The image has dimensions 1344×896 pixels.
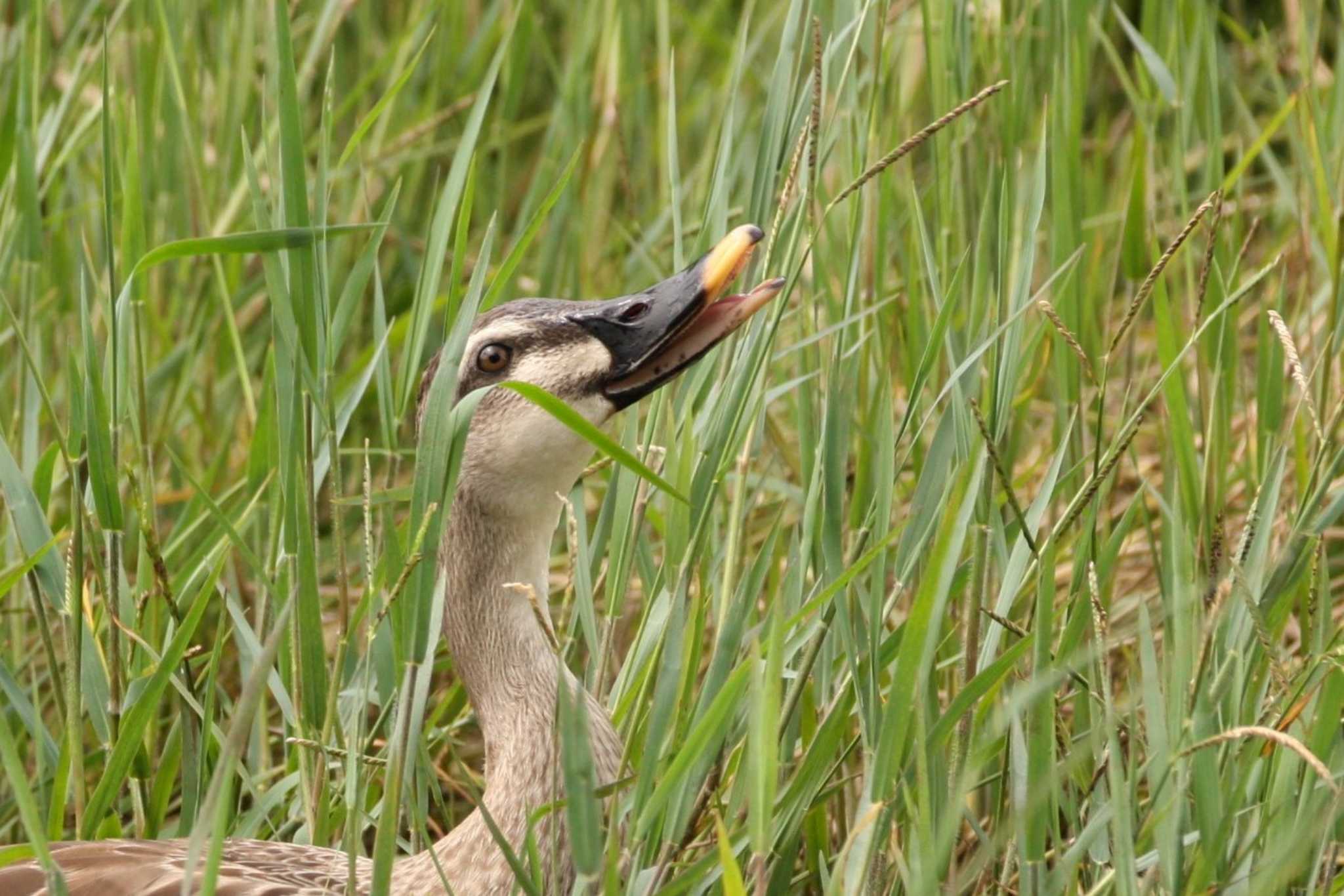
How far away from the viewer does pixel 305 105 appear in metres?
3.41

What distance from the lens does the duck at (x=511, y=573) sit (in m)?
1.89

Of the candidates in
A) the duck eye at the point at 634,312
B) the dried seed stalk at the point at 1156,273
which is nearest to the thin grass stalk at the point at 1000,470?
the dried seed stalk at the point at 1156,273

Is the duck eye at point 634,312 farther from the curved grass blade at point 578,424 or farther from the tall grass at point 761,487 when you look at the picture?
the curved grass blade at point 578,424

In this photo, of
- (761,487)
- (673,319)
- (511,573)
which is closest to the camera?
(673,319)

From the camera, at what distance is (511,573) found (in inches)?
79.4

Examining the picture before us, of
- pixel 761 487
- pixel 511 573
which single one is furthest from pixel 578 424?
pixel 761 487

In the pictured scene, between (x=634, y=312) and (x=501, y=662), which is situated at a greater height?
(x=634, y=312)

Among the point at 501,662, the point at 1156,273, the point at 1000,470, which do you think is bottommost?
the point at 501,662

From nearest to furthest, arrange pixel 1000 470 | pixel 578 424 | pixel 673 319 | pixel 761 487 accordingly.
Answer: pixel 578 424 → pixel 1000 470 → pixel 673 319 → pixel 761 487

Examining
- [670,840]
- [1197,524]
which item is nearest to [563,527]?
[1197,524]

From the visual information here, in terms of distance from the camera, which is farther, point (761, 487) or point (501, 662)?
point (761, 487)

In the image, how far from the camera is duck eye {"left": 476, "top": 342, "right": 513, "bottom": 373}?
6.48 ft

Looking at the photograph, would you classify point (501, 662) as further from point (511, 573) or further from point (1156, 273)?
point (1156, 273)

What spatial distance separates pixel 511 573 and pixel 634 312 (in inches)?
11.8
